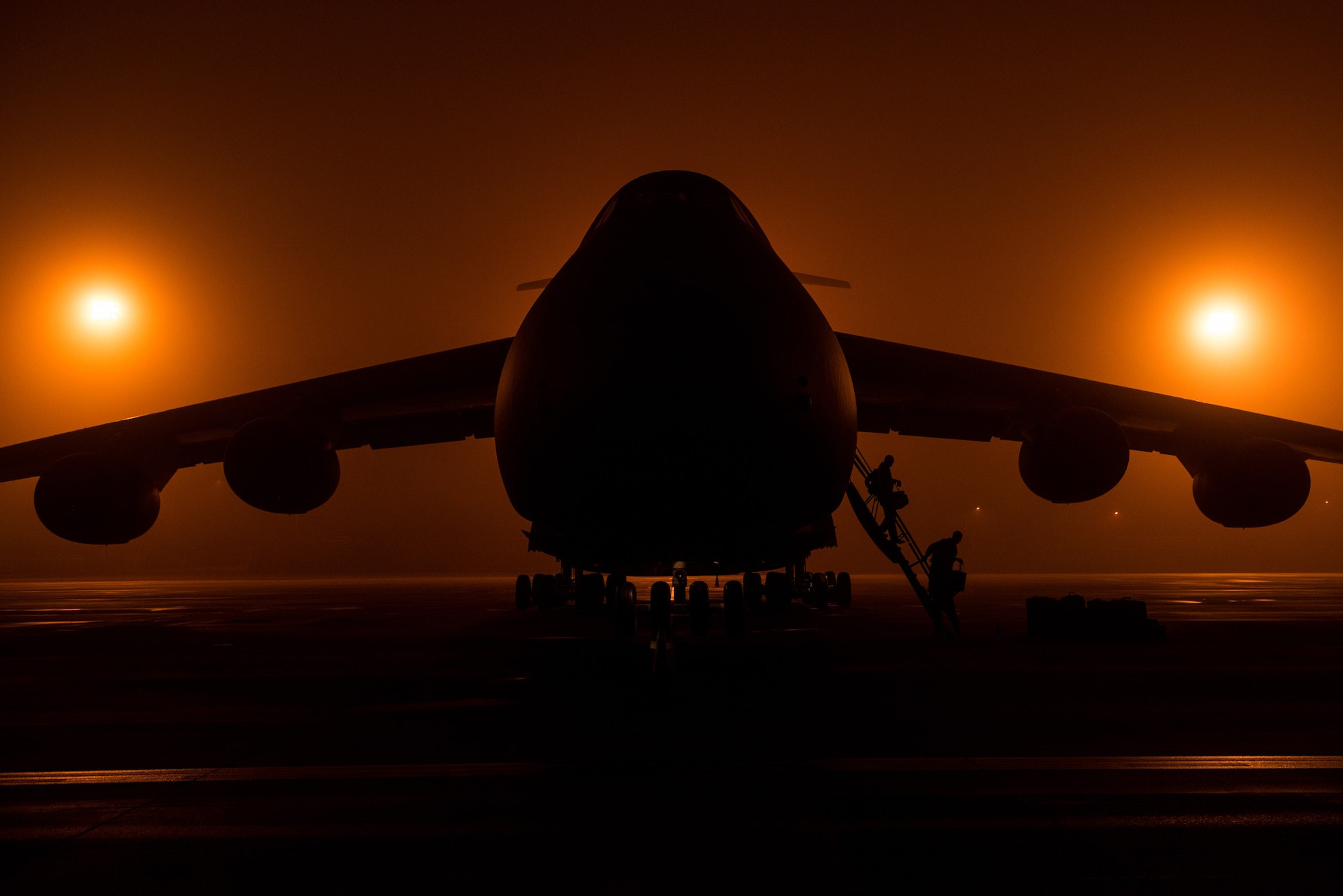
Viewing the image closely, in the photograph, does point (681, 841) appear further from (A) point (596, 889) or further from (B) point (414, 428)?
(B) point (414, 428)

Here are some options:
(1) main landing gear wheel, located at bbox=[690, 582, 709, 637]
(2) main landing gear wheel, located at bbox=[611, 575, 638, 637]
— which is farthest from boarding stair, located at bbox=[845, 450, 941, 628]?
(2) main landing gear wheel, located at bbox=[611, 575, 638, 637]

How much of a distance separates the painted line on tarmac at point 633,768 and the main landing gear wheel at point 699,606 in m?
3.01

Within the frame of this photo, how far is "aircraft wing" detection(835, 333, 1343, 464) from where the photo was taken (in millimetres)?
10078

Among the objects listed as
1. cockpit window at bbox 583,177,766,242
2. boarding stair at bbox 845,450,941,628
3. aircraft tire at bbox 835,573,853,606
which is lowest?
aircraft tire at bbox 835,573,853,606

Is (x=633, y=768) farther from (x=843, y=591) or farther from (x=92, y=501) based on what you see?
(x=843, y=591)

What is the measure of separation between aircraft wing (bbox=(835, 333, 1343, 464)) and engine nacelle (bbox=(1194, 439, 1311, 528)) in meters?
0.64

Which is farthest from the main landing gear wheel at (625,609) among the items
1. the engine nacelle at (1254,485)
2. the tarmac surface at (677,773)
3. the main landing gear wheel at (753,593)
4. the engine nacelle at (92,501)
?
the main landing gear wheel at (753,593)

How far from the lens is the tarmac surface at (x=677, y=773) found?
2.70m

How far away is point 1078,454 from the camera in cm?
833

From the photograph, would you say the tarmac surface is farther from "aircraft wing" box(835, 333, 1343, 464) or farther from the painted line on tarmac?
"aircraft wing" box(835, 333, 1343, 464)

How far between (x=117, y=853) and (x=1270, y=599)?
24.7 metres

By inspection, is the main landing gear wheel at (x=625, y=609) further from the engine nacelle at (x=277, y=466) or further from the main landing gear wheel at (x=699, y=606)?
the engine nacelle at (x=277, y=466)

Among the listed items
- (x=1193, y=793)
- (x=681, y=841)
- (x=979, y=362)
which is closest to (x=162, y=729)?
(x=681, y=841)

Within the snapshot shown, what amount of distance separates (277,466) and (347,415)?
9.17 ft
